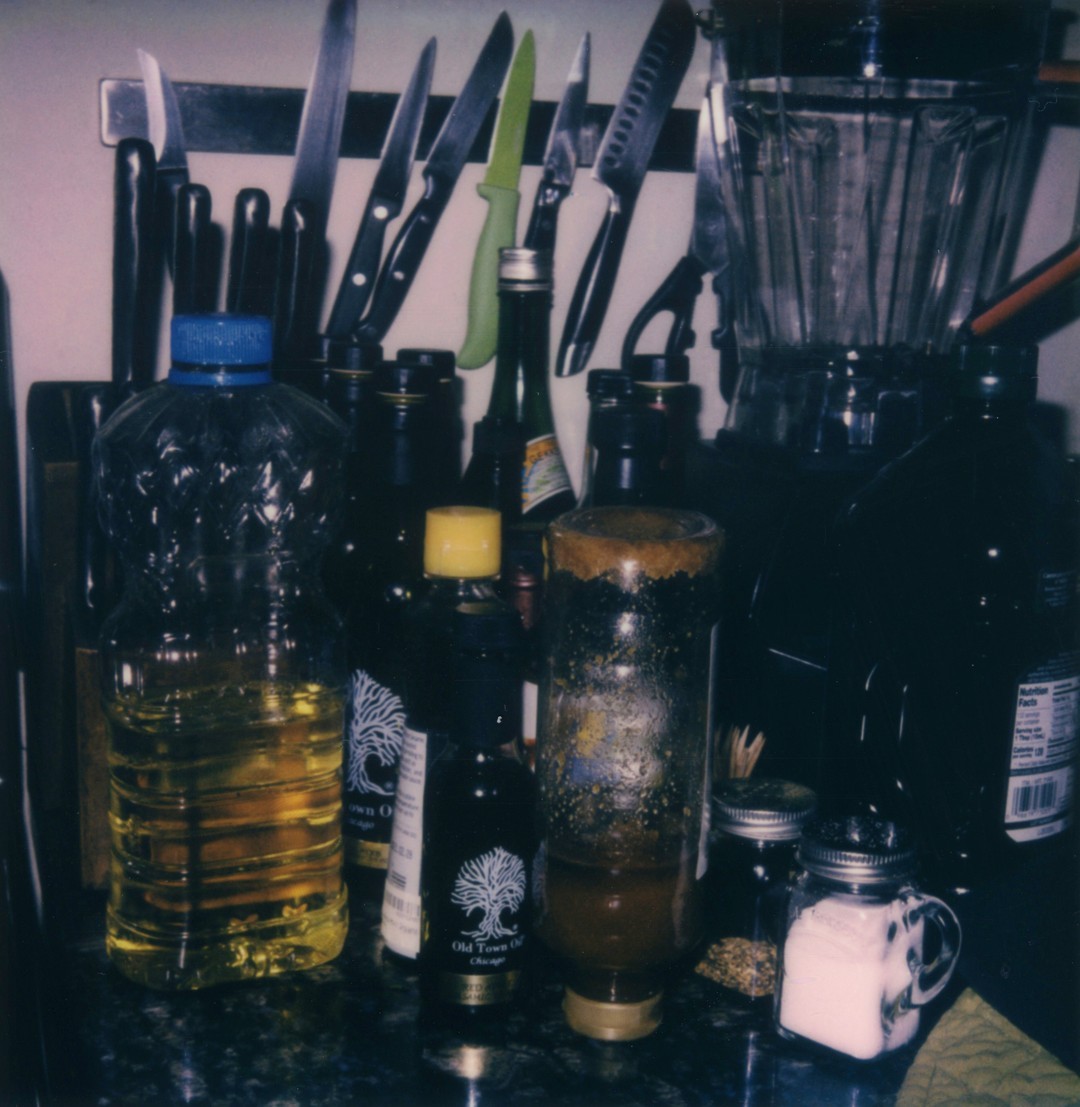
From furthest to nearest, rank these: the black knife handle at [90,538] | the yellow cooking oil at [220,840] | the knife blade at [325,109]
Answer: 1. the knife blade at [325,109]
2. the black knife handle at [90,538]
3. the yellow cooking oil at [220,840]

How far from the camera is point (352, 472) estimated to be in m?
0.84

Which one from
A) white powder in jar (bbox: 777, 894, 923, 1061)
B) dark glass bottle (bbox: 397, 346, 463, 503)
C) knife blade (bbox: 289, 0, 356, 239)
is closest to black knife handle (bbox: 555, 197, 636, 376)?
dark glass bottle (bbox: 397, 346, 463, 503)

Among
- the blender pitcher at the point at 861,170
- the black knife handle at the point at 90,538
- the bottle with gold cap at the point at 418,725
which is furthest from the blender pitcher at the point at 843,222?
the black knife handle at the point at 90,538

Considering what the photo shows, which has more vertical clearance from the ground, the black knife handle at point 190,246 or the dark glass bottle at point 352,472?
the black knife handle at point 190,246

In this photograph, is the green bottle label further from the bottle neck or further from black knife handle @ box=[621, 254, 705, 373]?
black knife handle @ box=[621, 254, 705, 373]

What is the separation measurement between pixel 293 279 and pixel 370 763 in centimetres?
38

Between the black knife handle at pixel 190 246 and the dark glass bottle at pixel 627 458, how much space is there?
351 millimetres

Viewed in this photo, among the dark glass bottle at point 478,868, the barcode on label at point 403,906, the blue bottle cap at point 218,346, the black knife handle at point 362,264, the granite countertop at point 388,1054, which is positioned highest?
the black knife handle at point 362,264

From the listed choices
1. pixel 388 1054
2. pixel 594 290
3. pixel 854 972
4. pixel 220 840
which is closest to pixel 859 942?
pixel 854 972

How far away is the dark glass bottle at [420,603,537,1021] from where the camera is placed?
663 millimetres

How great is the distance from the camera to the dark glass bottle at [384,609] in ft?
2.56

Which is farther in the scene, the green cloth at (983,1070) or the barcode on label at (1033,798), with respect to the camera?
the barcode on label at (1033,798)

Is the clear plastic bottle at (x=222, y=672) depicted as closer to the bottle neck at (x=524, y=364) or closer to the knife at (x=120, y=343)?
the knife at (x=120, y=343)

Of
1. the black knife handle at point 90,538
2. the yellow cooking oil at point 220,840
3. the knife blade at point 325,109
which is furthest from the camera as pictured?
the knife blade at point 325,109
